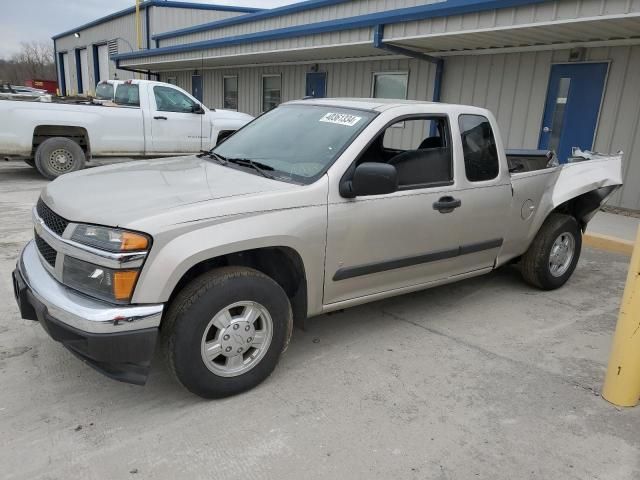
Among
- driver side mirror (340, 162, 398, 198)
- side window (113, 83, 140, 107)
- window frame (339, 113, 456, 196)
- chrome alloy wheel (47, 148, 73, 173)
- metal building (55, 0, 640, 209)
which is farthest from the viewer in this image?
side window (113, 83, 140, 107)

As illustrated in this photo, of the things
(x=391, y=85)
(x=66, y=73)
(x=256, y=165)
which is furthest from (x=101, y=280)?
(x=66, y=73)

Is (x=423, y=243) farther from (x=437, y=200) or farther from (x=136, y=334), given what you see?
(x=136, y=334)

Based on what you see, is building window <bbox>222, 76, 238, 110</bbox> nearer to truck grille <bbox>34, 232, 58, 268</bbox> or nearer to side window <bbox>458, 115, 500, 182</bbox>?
side window <bbox>458, 115, 500, 182</bbox>

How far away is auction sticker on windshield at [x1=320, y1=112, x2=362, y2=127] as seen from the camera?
3635 millimetres

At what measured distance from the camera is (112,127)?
10.0m

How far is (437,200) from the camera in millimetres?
3812

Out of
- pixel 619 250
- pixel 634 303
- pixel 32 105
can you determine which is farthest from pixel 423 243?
pixel 32 105

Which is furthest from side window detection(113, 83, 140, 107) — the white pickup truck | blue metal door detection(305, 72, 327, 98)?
blue metal door detection(305, 72, 327, 98)

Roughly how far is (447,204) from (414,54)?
7282mm

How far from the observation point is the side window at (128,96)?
10.4 metres

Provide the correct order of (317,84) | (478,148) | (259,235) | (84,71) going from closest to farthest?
(259,235) → (478,148) → (317,84) → (84,71)

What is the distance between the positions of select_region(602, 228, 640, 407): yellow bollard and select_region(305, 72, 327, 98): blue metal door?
11336 millimetres

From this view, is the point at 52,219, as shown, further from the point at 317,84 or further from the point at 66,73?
the point at 66,73

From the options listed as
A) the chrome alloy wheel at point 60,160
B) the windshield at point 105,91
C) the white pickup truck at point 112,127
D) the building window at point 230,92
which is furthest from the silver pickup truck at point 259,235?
the building window at point 230,92
